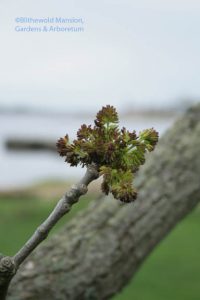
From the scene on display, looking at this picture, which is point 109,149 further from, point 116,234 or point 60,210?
point 116,234

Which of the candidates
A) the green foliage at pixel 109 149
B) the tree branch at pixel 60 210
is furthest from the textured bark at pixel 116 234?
the green foliage at pixel 109 149

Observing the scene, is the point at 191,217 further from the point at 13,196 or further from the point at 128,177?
the point at 128,177

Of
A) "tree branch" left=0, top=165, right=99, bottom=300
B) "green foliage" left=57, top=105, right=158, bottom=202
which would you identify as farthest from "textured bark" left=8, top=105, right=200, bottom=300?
"green foliage" left=57, top=105, right=158, bottom=202

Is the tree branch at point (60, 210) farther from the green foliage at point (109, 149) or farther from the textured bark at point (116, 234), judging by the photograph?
the textured bark at point (116, 234)

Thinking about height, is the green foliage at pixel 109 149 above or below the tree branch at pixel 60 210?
above

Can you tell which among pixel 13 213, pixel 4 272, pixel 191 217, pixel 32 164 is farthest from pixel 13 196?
pixel 4 272

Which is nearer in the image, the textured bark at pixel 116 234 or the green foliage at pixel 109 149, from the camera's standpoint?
the green foliage at pixel 109 149

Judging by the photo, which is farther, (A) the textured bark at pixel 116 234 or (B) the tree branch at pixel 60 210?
(A) the textured bark at pixel 116 234
